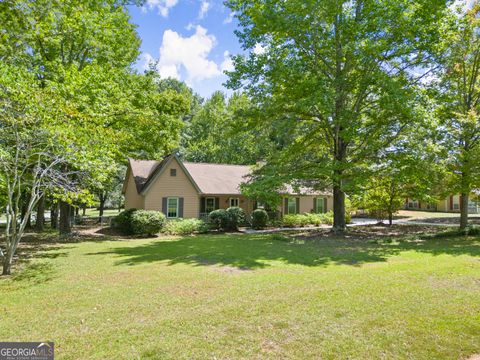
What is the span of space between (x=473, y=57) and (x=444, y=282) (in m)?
16.2

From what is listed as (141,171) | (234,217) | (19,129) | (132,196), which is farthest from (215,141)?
(19,129)

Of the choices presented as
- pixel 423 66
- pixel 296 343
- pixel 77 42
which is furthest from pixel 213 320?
pixel 423 66

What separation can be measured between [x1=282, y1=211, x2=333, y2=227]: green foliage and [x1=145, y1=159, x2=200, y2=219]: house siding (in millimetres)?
7518

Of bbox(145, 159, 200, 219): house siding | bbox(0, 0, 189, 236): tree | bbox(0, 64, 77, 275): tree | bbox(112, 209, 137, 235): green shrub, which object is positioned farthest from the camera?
bbox(145, 159, 200, 219): house siding

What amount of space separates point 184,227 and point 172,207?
10.3 ft

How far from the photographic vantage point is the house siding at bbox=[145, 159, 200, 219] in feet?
72.6

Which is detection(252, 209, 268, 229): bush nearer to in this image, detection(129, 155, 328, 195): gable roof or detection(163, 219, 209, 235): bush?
detection(129, 155, 328, 195): gable roof

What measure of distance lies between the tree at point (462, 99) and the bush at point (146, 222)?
16889 mm

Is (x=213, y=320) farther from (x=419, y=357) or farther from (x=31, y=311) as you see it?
(x=31, y=311)

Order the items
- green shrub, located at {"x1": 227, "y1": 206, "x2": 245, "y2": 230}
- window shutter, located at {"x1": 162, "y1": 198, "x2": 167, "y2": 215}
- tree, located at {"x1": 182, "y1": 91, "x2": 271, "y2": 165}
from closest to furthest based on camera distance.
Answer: green shrub, located at {"x1": 227, "y1": 206, "x2": 245, "y2": 230}, window shutter, located at {"x1": 162, "y1": 198, "x2": 167, "y2": 215}, tree, located at {"x1": 182, "y1": 91, "x2": 271, "y2": 165}

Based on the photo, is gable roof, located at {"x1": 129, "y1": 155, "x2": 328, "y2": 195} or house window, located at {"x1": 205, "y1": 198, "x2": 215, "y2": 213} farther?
house window, located at {"x1": 205, "y1": 198, "x2": 215, "y2": 213}

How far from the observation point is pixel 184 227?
2014 centimetres

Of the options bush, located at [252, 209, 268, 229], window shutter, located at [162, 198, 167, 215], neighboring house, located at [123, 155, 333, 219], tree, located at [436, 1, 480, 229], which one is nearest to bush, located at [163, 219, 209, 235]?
window shutter, located at [162, 198, 167, 215]

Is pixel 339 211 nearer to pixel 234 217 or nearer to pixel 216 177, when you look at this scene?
pixel 234 217
